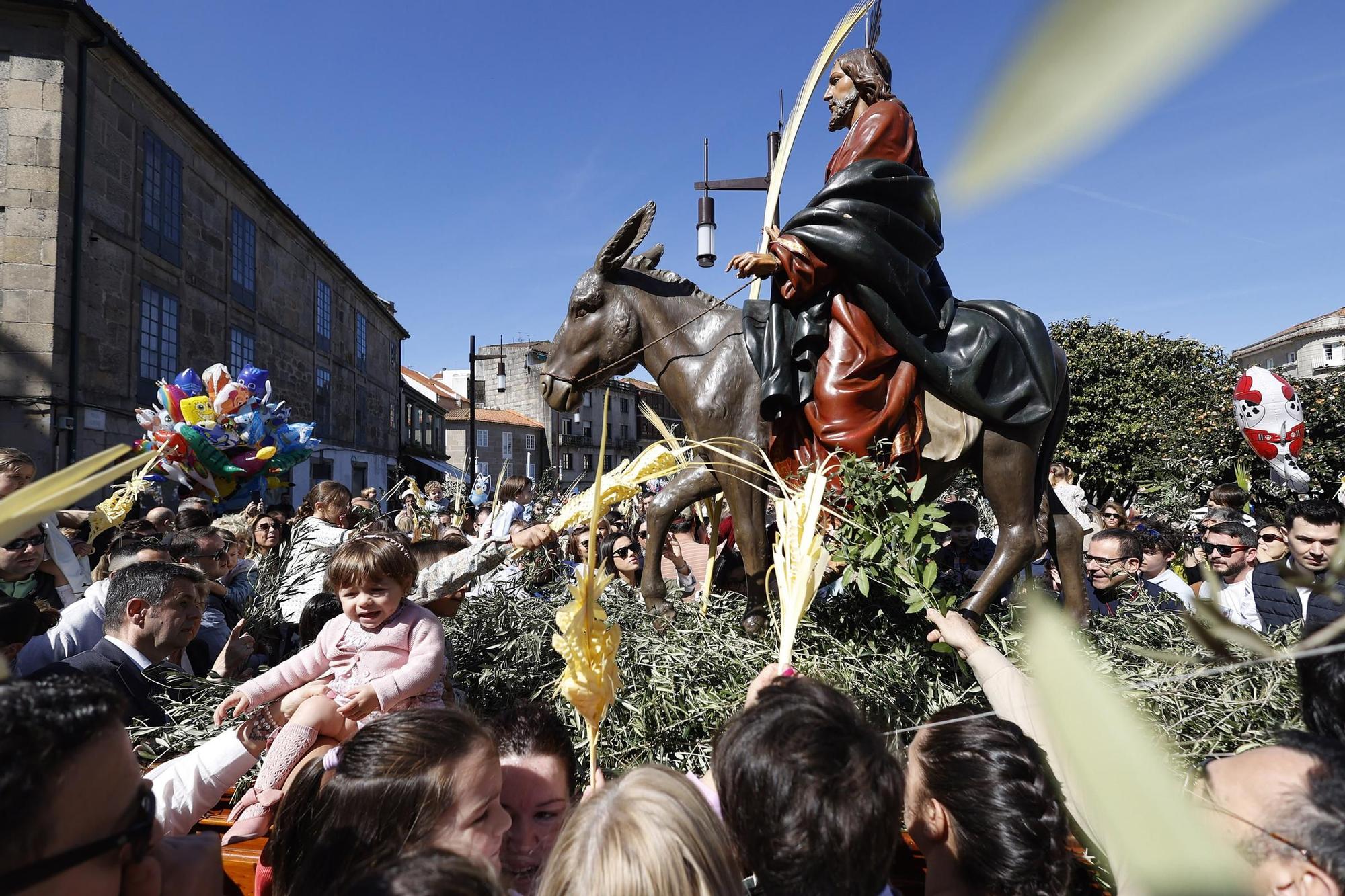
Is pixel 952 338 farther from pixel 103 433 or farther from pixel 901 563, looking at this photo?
pixel 103 433

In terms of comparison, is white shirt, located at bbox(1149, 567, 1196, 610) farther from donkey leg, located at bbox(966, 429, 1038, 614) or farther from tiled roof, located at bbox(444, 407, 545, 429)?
tiled roof, located at bbox(444, 407, 545, 429)

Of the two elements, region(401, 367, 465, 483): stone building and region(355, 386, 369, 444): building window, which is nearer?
region(355, 386, 369, 444): building window

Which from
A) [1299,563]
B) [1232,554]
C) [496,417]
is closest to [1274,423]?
[1232,554]

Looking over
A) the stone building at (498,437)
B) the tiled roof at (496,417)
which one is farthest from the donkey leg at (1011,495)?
the tiled roof at (496,417)

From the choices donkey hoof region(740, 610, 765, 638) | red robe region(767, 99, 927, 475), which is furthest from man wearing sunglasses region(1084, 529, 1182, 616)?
donkey hoof region(740, 610, 765, 638)

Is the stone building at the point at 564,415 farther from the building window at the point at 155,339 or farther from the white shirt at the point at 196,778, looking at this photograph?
the white shirt at the point at 196,778

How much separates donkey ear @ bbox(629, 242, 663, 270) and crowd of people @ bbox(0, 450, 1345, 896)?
185cm

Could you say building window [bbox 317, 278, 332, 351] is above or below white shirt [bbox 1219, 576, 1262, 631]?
above

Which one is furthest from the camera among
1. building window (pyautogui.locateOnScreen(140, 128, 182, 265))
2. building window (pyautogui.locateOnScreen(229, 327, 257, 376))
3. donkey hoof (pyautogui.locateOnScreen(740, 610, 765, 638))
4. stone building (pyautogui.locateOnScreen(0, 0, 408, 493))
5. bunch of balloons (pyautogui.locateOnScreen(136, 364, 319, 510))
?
building window (pyautogui.locateOnScreen(229, 327, 257, 376))

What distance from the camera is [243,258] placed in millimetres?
20688

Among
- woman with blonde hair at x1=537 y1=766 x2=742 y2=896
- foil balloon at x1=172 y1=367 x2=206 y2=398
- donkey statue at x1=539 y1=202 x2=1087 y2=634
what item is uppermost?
foil balloon at x1=172 y1=367 x2=206 y2=398

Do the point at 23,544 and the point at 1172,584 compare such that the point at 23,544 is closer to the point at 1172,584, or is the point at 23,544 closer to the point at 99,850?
the point at 99,850

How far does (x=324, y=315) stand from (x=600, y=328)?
86.6ft

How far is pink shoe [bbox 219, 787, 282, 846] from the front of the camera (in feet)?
7.68
